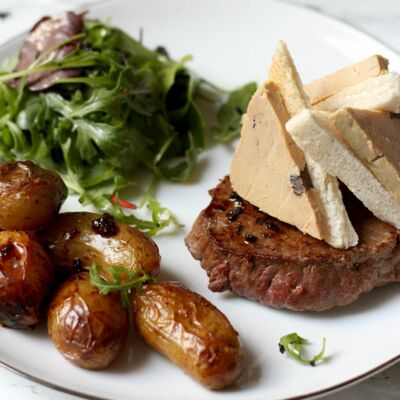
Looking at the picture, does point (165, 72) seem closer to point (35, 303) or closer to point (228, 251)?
point (228, 251)

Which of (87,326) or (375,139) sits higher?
(375,139)

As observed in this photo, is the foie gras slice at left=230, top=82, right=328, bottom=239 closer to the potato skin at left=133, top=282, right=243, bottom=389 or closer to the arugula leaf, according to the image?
the potato skin at left=133, top=282, right=243, bottom=389

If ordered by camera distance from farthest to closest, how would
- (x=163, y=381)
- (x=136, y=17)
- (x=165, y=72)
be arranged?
1. (x=136, y=17)
2. (x=165, y=72)
3. (x=163, y=381)

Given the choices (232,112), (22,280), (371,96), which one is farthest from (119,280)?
(232,112)

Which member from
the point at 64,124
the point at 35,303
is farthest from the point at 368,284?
the point at 64,124

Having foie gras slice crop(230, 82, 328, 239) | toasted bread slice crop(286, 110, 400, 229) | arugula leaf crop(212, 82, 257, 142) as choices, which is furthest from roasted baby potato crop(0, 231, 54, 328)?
arugula leaf crop(212, 82, 257, 142)

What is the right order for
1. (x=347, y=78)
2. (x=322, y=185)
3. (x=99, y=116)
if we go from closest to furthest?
(x=322, y=185), (x=347, y=78), (x=99, y=116)

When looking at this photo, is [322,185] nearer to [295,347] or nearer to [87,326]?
[295,347]

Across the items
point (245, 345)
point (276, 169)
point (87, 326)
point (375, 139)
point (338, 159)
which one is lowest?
point (245, 345)
